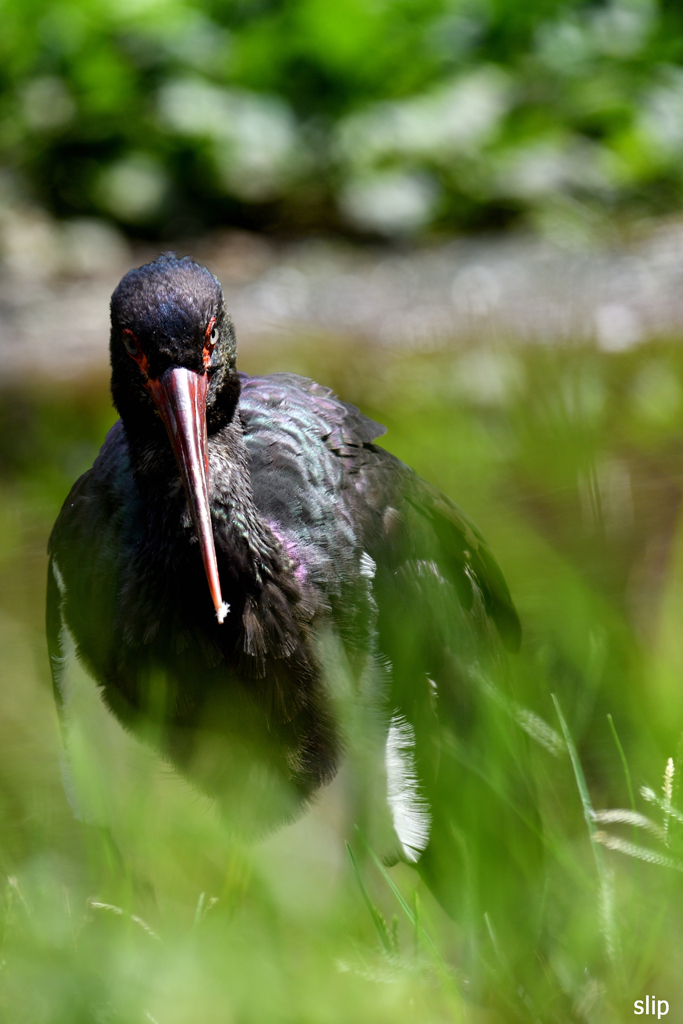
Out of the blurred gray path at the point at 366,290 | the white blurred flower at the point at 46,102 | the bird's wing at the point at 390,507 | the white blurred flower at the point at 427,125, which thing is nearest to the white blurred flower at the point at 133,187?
the blurred gray path at the point at 366,290

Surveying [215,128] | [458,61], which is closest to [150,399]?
[215,128]

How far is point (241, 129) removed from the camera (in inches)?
250

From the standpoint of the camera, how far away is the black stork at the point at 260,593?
6.37 feet

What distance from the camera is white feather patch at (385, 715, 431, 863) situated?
2225 millimetres

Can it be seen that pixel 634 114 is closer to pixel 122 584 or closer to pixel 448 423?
pixel 448 423

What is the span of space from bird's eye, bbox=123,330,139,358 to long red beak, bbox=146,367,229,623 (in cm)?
6

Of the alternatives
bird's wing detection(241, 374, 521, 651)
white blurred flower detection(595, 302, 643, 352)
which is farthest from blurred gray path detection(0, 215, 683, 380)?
bird's wing detection(241, 374, 521, 651)

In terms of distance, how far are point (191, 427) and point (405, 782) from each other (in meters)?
0.87

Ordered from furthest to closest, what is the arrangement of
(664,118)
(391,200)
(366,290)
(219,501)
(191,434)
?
(664,118)
(391,200)
(366,290)
(219,501)
(191,434)

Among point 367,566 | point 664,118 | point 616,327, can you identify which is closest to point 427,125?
point 664,118

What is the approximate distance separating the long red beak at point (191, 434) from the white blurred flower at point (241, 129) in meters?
4.79

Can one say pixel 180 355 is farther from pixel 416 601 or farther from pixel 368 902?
pixel 368 902

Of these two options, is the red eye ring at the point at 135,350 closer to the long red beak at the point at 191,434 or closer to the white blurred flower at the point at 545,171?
the long red beak at the point at 191,434

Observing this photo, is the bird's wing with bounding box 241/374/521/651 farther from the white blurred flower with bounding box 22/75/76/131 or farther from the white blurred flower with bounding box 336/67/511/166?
the white blurred flower with bounding box 22/75/76/131
